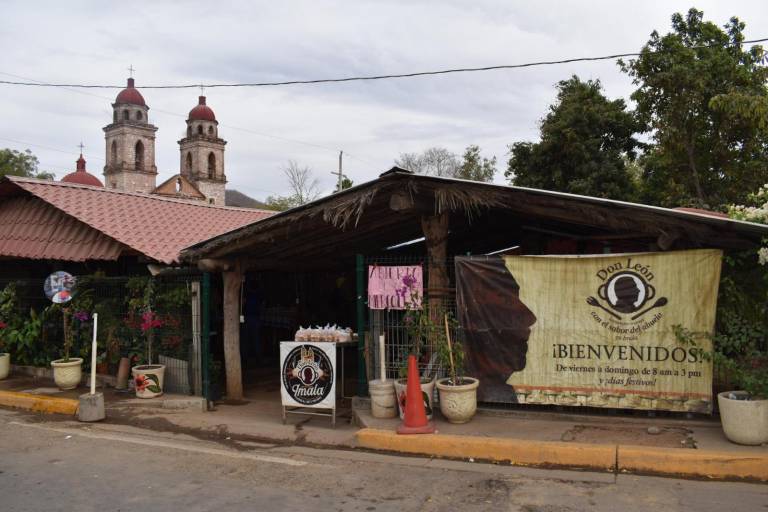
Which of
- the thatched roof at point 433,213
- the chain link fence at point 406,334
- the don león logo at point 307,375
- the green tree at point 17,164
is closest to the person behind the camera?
the thatched roof at point 433,213

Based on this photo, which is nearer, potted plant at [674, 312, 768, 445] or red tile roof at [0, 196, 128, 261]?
potted plant at [674, 312, 768, 445]

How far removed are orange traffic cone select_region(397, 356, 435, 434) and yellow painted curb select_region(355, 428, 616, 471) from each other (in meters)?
0.15

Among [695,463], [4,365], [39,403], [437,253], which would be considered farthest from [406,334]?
[4,365]

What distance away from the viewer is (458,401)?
7.25 meters

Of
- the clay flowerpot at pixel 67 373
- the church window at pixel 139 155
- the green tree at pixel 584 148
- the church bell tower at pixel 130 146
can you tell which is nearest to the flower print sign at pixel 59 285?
the clay flowerpot at pixel 67 373

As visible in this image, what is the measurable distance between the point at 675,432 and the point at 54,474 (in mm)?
6522

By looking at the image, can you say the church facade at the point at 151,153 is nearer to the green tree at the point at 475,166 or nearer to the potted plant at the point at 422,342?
the green tree at the point at 475,166

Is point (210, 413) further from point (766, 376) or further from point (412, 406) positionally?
point (766, 376)

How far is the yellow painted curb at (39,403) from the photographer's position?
949cm

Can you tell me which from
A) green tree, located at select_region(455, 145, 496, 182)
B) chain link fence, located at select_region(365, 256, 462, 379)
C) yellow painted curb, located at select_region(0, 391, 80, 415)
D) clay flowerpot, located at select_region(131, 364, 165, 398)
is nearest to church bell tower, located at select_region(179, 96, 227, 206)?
green tree, located at select_region(455, 145, 496, 182)

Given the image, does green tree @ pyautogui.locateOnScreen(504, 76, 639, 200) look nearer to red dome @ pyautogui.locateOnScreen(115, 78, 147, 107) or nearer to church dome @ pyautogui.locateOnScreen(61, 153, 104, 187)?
church dome @ pyautogui.locateOnScreen(61, 153, 104, 187)

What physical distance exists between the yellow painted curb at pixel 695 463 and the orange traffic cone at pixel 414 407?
7.07ft

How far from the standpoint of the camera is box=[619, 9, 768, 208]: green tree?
716 inches

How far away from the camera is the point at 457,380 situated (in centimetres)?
755
